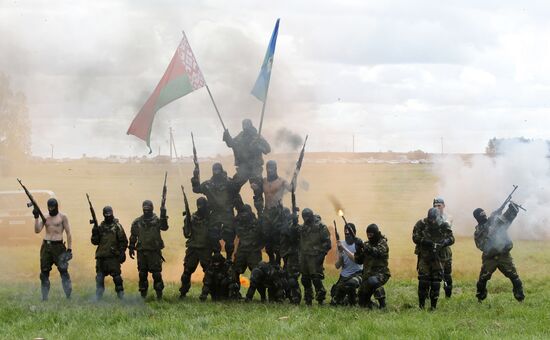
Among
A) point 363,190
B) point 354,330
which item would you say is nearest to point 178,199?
point 363,190

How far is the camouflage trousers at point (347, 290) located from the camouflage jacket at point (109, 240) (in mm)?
4758

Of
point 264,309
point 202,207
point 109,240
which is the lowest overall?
point 264,309

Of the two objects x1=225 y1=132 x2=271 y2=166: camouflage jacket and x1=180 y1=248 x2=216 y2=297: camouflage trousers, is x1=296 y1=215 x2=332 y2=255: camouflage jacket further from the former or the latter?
x1=225 y1=132 x2=271 y2=166: camouflage jacket

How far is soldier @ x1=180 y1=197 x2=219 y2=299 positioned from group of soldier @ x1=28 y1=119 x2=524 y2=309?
0.07 ft

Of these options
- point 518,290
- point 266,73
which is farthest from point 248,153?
point 518,290

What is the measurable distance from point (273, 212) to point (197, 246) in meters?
1.84

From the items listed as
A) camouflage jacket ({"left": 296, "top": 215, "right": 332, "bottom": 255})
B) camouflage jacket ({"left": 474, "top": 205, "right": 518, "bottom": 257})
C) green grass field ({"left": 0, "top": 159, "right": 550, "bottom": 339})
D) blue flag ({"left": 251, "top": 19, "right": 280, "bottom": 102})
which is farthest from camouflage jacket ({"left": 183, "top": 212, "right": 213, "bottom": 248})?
camouflage jacket ({"left": 474, "top": 205, "right": 518, "bottom": 257})

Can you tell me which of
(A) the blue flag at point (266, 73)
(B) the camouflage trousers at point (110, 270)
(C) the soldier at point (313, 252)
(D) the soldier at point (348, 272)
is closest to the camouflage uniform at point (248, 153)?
(A) the blue flag at point (266, 73)

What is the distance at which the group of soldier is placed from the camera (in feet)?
53.1

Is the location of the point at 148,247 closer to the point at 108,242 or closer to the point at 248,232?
the point at 108,242

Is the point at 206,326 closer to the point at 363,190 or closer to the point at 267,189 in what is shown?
the point at 267,189

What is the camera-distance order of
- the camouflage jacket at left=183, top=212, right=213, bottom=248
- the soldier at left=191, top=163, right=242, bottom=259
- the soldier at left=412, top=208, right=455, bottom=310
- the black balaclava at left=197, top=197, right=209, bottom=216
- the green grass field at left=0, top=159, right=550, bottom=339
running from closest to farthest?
the green grass field at left=0, top=159, right=550, bottom=339
the soldier at left=412, top=208, right=455, bottom=310
the camouflage jacket at left=183, top=212, right=213, bottom=248
the black balaclava at left=197, top=197, right=209, bottom=216
the soldier at left=191, top=163, right=242, bottom=259

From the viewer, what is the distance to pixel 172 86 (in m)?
19.0

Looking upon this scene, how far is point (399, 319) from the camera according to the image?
14383mm
